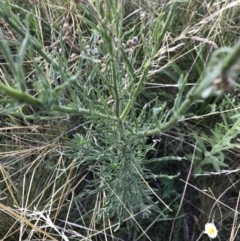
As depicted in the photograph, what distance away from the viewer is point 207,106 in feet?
5.17

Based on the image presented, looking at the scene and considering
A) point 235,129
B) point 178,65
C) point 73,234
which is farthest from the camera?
point 178,65

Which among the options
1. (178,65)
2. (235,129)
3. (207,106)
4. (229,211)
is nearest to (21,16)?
(178,65)

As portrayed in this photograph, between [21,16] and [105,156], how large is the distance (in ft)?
2.51

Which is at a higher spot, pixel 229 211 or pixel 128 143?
pixel 128 143

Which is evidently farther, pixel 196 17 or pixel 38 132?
pixel 196 17

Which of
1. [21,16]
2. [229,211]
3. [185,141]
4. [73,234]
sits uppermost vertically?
[21,16]

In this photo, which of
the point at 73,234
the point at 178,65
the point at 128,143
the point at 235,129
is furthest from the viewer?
the point at 178,65

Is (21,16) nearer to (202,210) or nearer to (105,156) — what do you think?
(105,156)

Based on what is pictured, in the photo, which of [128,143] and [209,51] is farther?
[209,51]

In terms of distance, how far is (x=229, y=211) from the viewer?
158cm

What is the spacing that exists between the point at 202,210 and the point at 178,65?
1.73 ft

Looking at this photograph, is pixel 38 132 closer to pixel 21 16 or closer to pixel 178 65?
pixel 21 16

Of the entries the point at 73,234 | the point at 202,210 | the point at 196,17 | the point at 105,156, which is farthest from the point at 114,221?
the point at 196,17

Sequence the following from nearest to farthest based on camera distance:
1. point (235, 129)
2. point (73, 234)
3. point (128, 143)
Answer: point (128, 143) < point (235, 129) < point (73, 234)
